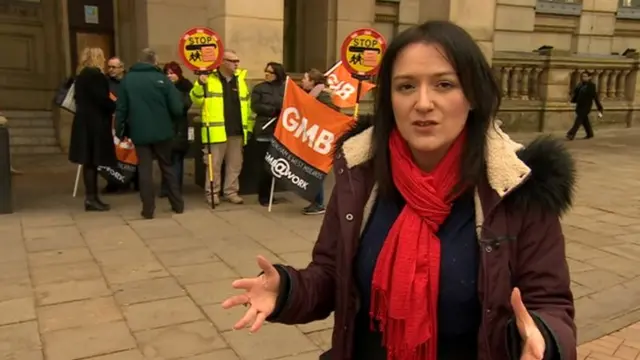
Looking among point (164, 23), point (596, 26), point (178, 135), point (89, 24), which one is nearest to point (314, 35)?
point (164, 23)

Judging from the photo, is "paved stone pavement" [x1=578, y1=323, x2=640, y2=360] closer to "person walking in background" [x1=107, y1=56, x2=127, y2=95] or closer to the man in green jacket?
the man in green jacket

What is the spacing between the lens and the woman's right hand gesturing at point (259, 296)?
1893 mm

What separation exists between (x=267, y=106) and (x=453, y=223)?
6.41 meters

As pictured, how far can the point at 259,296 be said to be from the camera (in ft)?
6.34

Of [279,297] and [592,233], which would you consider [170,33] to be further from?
[279,297]

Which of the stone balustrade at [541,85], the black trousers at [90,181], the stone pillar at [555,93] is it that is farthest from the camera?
the stone pillar at [555,93]

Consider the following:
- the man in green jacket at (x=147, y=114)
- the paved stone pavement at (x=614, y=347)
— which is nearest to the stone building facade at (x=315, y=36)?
the man in green jacket at (x=147, y=114)

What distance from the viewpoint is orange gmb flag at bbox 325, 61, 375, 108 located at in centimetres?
862

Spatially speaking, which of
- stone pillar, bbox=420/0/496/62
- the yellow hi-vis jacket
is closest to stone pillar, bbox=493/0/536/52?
stone pillar, bbox=420/0/496/62

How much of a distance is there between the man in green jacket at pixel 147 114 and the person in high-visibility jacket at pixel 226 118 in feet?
1.56

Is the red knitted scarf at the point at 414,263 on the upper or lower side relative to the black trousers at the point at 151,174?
upper

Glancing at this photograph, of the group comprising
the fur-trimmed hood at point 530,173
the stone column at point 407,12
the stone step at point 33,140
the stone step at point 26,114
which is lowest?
the stone step at point 33,140

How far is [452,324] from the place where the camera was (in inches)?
69.8

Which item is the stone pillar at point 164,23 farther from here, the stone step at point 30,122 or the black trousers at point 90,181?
the black trousers at point 90,181
